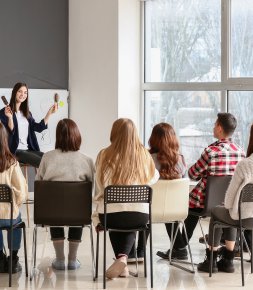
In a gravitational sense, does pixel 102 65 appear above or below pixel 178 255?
above

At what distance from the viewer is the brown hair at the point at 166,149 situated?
5223 mm

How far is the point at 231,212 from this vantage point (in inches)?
193

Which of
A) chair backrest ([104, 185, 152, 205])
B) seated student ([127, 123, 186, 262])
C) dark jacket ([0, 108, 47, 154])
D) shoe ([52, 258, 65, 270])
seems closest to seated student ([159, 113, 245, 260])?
seated student ([127, 123, 186, 262])

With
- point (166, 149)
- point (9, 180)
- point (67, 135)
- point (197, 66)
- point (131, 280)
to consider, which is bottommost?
point (131, 280)

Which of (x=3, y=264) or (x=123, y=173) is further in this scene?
(x=3, y=264)

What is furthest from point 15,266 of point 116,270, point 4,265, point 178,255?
point 178,255

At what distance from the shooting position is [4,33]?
7.93 m

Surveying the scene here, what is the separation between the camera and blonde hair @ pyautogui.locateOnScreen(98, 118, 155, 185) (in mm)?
4879

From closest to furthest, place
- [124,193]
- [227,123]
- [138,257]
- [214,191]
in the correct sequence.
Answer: [124,193], [214,191], [227,123], [138,257]

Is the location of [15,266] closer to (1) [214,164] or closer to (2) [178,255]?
(2) [178,255]

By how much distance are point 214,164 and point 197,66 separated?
9.10 ft

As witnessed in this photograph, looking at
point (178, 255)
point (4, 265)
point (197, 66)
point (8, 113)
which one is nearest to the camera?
point (4, 265)

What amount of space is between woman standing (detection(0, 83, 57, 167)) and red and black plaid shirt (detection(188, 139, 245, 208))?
2.11 m

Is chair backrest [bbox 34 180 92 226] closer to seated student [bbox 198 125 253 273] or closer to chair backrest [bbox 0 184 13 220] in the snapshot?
chair backrest [bbox 0 184 13 220]
